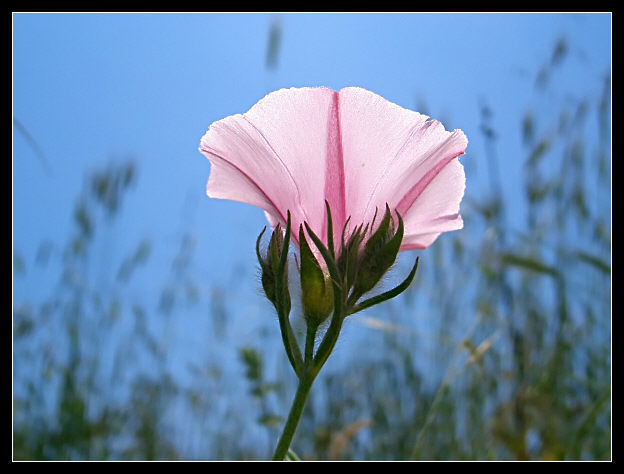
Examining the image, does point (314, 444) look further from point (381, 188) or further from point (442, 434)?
point (381, 188)

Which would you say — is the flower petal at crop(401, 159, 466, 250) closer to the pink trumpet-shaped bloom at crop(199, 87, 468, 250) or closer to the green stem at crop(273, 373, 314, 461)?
the pink trumpet-shaped bloom at crop(199, 87, 468, 250)

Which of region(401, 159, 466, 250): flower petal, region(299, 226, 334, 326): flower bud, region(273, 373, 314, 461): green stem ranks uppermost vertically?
region(401, 159, 466, 250): flower petal

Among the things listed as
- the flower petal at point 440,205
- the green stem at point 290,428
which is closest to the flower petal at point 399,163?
the flower petal at point 440,205

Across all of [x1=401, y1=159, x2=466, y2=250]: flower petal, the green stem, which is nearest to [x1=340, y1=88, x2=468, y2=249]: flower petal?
[x1=401, y1=159, x2=466, y2=250]: flower petal

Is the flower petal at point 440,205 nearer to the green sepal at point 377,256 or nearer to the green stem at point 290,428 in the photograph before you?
the green sepal at point 377,256

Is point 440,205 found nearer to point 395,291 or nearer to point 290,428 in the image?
point 395,291
